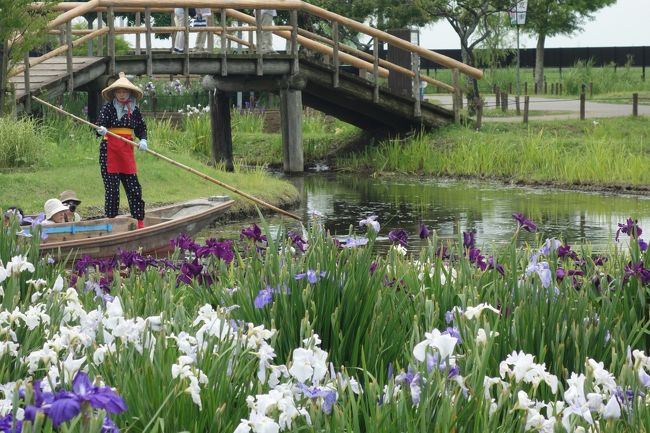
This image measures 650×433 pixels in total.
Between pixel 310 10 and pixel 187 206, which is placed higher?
pixel 310 10

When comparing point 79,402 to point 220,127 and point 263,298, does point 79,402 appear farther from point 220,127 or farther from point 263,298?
point 220,127

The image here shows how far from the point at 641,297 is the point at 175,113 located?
2684 centimetres

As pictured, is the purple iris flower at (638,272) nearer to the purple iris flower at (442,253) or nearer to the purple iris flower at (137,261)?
the purple iris flower at (442,253)

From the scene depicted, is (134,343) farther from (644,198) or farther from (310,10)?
(310,10)

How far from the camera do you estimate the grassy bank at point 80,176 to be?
1566cm

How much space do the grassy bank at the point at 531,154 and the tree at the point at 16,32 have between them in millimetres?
7720

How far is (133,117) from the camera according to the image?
1266cm

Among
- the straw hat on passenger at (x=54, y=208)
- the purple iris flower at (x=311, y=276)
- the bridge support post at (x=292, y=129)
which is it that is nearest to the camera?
the purple iris flower at (x=311, y=276)

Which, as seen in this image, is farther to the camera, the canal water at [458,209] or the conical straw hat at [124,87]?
the canal water at [458,209]

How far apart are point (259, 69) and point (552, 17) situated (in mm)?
19824

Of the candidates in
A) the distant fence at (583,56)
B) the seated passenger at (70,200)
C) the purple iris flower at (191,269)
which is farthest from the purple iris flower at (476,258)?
the distant fence at (583,56)

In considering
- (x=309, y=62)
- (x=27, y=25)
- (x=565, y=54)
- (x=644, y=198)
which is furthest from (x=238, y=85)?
(x=565, y=54)

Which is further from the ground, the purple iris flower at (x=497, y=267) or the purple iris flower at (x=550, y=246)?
the purple iris flower at (x=550, y=246)

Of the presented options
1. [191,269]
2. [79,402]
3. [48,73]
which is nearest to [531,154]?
[48,73]
